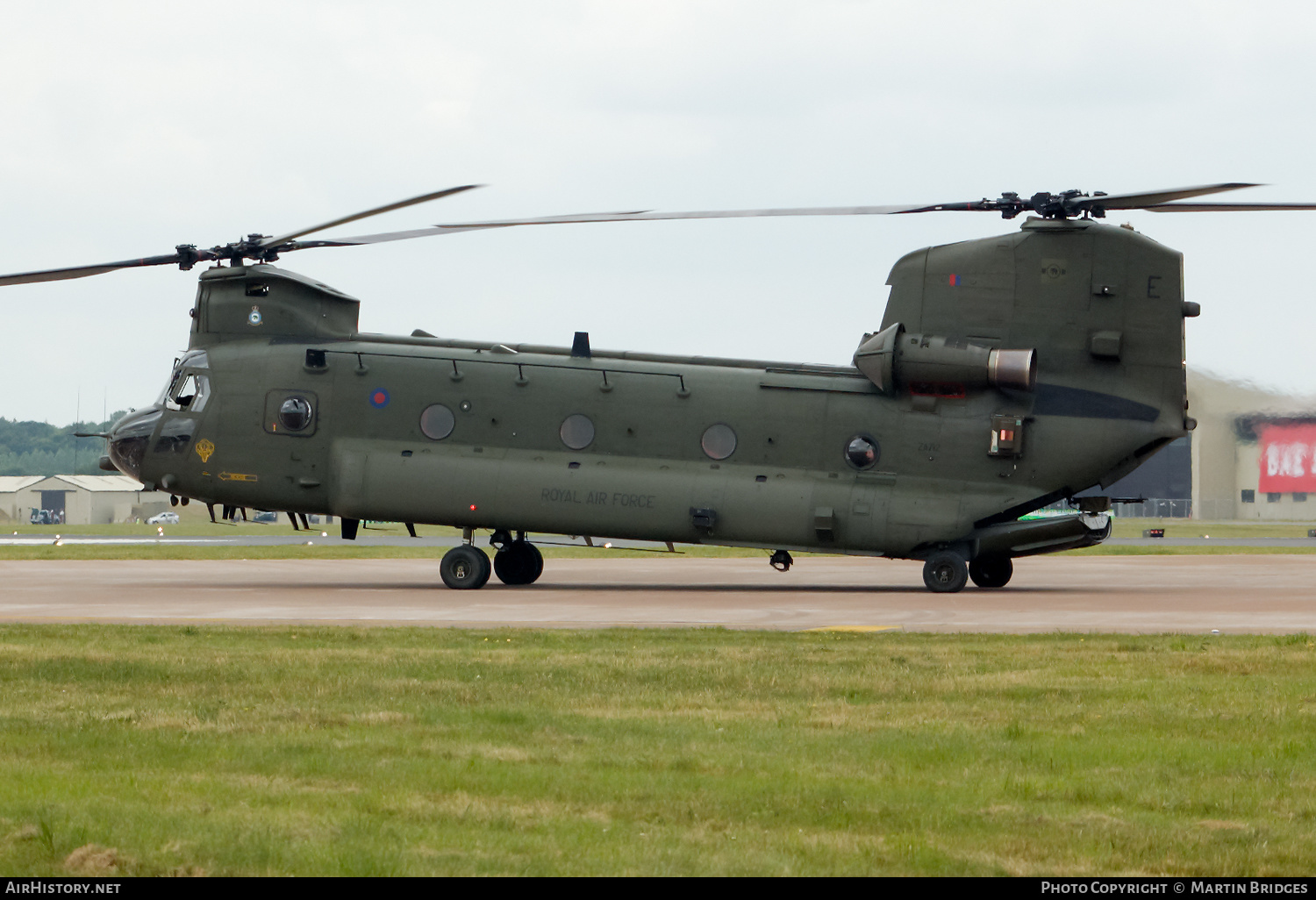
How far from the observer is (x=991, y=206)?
891 inches

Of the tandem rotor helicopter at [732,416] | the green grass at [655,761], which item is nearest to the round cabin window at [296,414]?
the tandem rotor helicopter at [732,416]

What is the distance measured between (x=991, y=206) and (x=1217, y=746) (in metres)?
14.8

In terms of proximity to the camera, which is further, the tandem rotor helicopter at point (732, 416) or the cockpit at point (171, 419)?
the cockpit at point (171, 419)

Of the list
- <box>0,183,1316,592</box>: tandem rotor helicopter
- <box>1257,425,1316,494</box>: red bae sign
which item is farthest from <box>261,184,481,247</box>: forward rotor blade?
<box>1257,425,1316,494</box>: red bae sign

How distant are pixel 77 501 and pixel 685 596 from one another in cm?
11847

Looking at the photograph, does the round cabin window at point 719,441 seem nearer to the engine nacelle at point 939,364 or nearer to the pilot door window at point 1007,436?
the engine nacelle at point 939,364

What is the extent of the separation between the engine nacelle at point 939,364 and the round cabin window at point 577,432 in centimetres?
474

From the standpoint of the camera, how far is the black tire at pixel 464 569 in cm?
2506

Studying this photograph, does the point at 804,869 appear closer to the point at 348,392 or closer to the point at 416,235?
the point at 416,235

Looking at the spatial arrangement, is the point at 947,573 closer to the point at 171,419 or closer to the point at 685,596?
the point at 685,596

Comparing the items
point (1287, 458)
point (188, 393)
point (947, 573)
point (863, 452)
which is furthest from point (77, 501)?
point (947, 573)

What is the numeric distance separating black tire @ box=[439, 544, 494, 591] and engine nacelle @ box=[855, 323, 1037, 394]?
738 centimetres

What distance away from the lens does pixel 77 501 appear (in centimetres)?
12962
